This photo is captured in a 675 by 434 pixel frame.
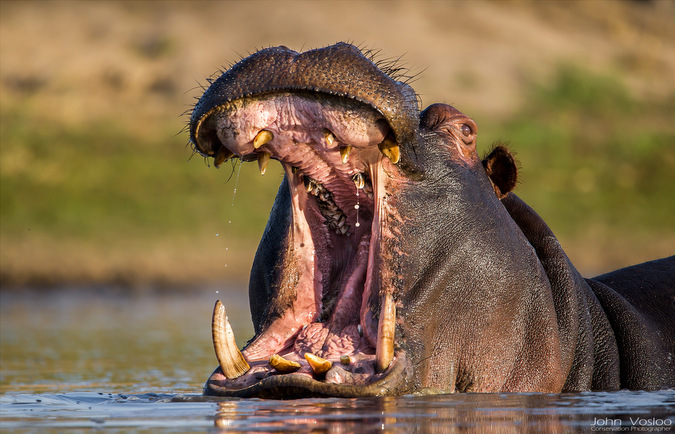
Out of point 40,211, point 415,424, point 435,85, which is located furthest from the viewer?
point 435,85

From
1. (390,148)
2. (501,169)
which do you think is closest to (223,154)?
(390,148)

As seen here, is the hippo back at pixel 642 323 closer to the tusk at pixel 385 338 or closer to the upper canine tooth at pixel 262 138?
the tusk at pixel 385 338

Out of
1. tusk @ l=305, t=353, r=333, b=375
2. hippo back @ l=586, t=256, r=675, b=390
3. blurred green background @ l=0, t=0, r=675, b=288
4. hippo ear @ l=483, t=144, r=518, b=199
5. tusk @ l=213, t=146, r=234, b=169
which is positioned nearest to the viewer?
tusk @ l=305, t=353, r=333, b=375

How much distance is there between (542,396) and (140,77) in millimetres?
17091

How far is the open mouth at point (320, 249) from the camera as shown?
4.26m

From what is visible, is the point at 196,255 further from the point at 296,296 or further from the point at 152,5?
the point at 296,296

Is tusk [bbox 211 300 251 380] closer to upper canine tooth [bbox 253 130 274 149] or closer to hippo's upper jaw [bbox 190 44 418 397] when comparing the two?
hippo's upper jaw [bbox 190 44 418 397]

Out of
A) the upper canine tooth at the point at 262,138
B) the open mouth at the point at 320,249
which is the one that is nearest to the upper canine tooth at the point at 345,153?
the open mouth at the point at 320,249

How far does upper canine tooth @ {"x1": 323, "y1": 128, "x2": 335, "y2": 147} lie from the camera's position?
169 inches

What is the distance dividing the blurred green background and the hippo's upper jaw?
8.65 m

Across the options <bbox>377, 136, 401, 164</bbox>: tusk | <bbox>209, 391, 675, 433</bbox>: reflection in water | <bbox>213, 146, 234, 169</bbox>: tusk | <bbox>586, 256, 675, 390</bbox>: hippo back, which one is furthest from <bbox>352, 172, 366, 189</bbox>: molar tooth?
<bbox>586, 256, 675, 390</bbox>: hippo back

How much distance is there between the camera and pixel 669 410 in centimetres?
418

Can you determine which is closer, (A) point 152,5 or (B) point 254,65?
(B) point 254,65

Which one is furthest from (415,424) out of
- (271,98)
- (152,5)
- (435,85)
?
(152,5)
